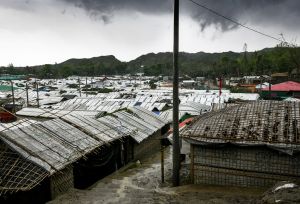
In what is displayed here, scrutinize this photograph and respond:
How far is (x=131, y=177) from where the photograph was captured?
13508 mm

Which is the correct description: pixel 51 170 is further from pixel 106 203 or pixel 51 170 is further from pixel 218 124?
pixel 218 124

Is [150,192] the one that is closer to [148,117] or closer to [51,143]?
[51,143]

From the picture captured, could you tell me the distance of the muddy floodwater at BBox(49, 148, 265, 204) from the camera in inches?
360

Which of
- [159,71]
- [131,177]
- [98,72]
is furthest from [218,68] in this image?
[131,177]

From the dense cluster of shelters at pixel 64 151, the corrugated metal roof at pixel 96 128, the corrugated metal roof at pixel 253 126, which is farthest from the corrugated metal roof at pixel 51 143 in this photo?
the corrugated metal roof at pixel 253 126

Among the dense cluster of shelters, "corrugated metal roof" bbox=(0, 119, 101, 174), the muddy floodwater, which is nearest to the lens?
the muddy floodwater

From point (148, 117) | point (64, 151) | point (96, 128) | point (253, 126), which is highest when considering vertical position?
point (253, 126)

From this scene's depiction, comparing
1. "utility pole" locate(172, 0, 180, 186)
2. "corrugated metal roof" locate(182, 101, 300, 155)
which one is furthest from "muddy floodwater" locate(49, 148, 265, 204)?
"corrugated metal roof" locate(182, 101, 300, 155)

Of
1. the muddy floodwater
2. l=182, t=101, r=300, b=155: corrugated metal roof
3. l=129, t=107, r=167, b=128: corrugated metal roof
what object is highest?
l=182, t=101, r=300, b=155: corrugated metal roof

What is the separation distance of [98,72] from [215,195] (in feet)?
502

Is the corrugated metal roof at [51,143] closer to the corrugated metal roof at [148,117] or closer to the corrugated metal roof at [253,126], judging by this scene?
the corrugated metal roof at [253,126]

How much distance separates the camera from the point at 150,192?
1055 centimetres

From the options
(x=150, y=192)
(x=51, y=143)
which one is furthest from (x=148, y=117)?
(x=150, y=192)

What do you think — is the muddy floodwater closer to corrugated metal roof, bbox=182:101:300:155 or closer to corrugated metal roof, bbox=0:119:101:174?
corrugated metal roof, bbox=0:119:101:174
